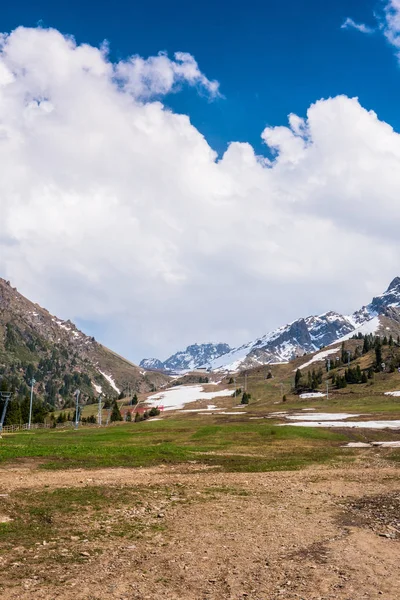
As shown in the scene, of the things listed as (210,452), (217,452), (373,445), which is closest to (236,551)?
(210,452)

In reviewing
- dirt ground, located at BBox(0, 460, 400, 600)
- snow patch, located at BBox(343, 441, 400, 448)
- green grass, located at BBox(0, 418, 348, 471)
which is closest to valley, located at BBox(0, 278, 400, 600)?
dirt ground, located at BBox(0, 460, 400, 600)

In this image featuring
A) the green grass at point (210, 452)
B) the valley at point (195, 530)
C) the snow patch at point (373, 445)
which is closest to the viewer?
the valley at point (195, 530)

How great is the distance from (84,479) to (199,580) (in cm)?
1845

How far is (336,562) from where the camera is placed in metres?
15.1

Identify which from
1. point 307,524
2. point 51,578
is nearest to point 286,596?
point 51,578

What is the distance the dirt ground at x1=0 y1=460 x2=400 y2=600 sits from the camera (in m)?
12.8

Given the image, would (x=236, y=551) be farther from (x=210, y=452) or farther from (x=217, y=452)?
(x=217, y=452)

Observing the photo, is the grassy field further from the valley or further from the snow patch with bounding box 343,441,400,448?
the snow patch with bounding box 343,441,400,448

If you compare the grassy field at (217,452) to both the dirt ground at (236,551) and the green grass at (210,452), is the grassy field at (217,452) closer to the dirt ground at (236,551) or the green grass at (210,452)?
the green grass at (210,452)

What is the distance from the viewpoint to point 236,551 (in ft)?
53.6

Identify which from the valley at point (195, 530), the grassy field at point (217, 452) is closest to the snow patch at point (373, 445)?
the grassy field at point (217, 452)

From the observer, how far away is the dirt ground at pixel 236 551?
42.1 feet

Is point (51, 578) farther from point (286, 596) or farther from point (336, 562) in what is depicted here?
point (336, 562)

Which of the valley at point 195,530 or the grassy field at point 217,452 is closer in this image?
the valley at point 195,530
